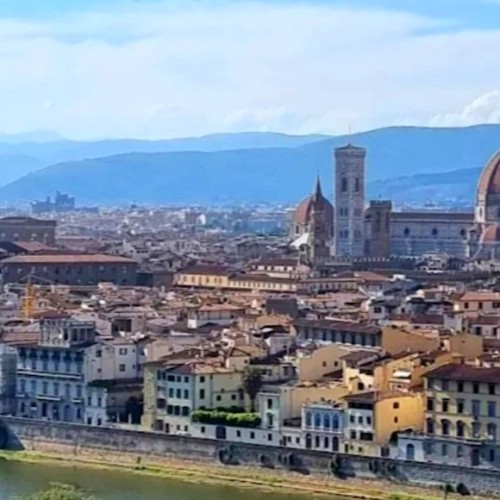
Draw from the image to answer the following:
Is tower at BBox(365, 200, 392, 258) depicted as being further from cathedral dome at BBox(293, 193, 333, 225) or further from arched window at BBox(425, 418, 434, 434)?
arched window at BBox(425, 418, 434, 434)

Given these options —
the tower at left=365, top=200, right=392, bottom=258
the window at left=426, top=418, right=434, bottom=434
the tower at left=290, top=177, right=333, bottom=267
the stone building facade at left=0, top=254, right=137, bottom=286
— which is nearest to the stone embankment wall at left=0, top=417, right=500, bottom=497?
the window at left=426, top=418, right=434, bottom=434

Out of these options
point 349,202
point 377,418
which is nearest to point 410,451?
point 377,418

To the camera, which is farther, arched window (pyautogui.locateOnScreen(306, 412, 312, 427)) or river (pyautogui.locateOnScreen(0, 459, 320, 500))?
arched window (pyautogui.locateOnScreen(306, 412, 312, 427))

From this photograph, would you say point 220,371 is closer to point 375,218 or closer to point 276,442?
point 276,442

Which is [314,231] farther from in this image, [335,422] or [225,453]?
[335,422]

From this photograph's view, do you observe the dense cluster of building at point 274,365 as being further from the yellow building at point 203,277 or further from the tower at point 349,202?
the tower at point 349,202

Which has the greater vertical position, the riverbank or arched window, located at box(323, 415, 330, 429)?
arched window, located at box(323, 415, 330, 429)
